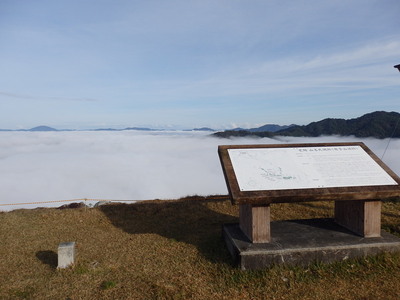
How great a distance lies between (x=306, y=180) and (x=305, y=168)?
1.27 ft

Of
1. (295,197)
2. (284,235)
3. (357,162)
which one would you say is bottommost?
(284,235)

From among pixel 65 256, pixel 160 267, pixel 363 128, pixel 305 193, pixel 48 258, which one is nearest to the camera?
pixel 305 193

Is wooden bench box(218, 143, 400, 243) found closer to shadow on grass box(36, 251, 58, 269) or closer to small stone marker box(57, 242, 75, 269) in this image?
small stone marker box(57, 242, 75, 269)

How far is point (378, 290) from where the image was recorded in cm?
484

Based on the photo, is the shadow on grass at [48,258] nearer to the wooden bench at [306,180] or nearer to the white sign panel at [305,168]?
the wooden bench at [306,180]

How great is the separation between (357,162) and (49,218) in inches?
380

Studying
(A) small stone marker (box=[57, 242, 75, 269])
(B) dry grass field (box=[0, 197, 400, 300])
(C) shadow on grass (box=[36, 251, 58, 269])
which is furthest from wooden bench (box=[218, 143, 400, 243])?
(C) shadow on grass (box=[36, 251, 58, 269])

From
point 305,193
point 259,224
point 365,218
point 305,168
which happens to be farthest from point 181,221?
point 365,218

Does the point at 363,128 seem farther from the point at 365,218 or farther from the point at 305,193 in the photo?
the point at 305,193

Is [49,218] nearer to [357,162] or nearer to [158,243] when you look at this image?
[158,243]

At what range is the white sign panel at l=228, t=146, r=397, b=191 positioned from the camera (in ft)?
19.3

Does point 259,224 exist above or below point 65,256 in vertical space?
above

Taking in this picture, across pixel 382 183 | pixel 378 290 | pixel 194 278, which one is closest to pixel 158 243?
pixel 194 278

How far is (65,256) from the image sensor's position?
243 inches
